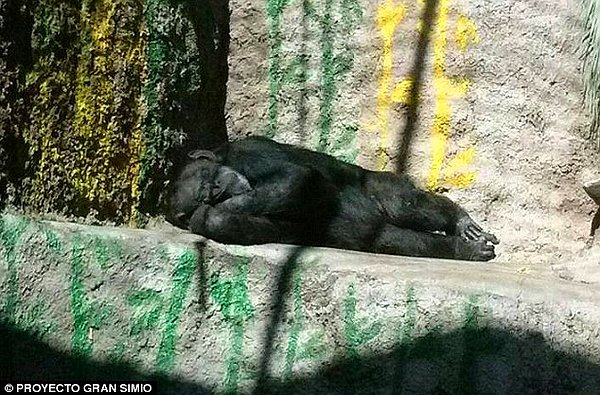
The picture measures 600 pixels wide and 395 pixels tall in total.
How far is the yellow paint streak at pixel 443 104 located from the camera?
3.88 meters

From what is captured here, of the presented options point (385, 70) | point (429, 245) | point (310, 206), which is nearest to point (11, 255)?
point (310, 206)

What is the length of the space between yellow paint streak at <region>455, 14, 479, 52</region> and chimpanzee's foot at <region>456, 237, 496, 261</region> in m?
0.75

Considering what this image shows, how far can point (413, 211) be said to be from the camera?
366 cm

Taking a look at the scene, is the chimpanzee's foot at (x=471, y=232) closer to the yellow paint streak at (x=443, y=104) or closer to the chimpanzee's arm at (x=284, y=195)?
the yellow paint streak at (x=443, y=104)

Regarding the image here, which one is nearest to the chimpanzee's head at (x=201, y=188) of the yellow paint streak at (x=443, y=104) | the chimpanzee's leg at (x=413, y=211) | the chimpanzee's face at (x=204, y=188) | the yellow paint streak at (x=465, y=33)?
the chimpanzee's face at (x=204, y=188)

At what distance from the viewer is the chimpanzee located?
10.8 ft

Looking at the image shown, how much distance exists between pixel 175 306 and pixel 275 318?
0.28 metres

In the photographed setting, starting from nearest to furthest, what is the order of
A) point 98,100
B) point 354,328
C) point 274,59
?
point 354,328
point 98,100
point 274,59

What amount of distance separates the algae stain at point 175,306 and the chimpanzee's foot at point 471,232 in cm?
105

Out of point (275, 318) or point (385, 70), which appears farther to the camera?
point (385, 70)

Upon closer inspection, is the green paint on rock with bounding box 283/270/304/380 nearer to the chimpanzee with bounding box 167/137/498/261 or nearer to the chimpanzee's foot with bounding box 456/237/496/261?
the chimpanzee with bounding box 167/137/498/261

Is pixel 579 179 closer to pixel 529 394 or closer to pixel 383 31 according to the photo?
pixel 383 31

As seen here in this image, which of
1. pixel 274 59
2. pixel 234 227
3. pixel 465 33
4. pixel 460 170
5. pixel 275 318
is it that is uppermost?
pixel 465 33

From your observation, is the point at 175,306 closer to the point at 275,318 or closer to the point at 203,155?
the point at 275,318
